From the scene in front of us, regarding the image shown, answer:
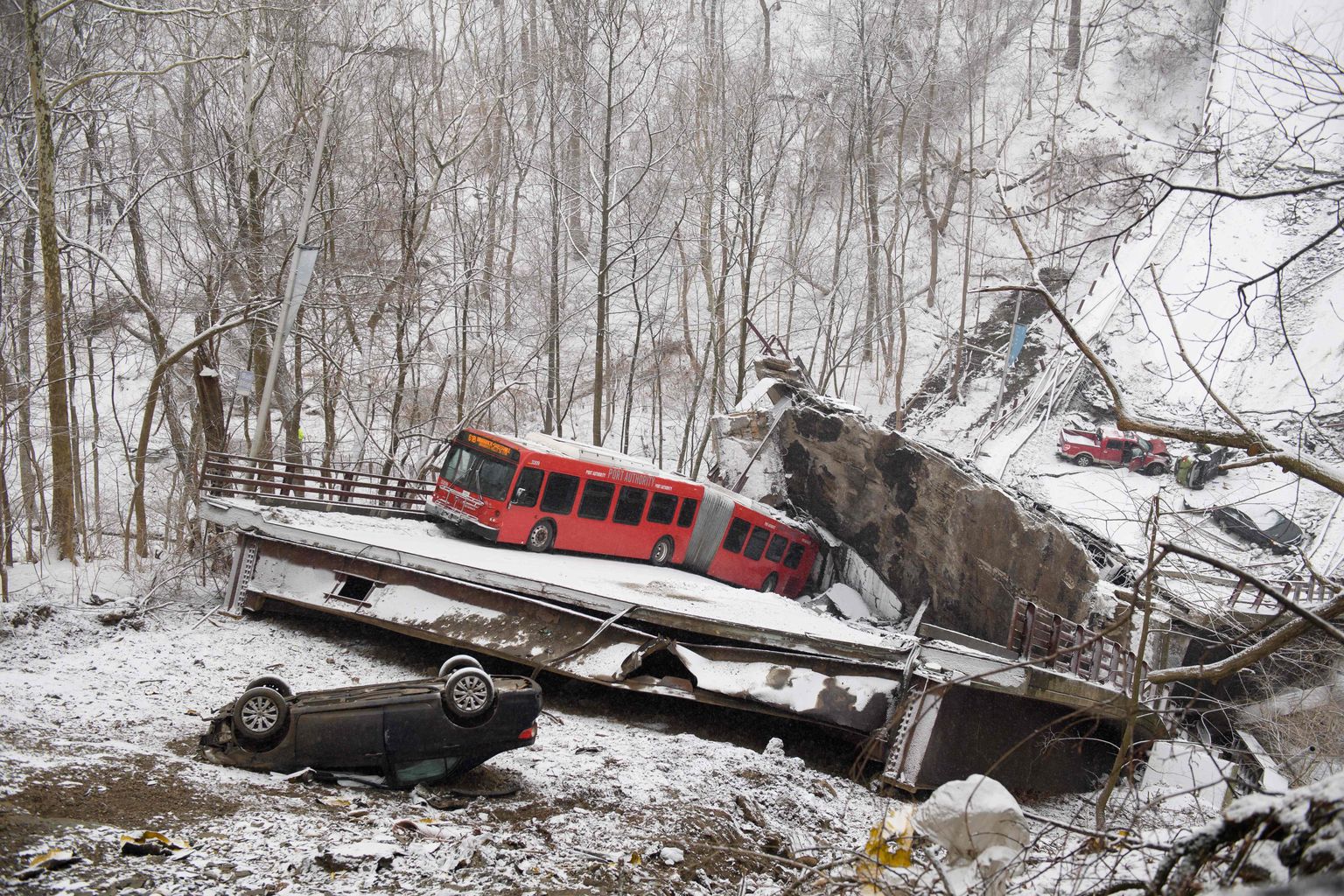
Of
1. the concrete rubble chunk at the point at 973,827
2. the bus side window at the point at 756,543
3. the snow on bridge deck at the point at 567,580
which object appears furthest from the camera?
the bus side window at the point at 756,543

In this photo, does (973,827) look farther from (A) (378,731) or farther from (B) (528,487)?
(B) (528,487)

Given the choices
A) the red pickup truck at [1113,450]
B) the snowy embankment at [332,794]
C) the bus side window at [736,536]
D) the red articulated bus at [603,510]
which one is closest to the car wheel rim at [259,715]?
the snowy embankment at [332,794]

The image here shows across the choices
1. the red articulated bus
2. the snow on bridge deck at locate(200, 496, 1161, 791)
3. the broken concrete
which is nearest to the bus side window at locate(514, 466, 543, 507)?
the red articulated bus

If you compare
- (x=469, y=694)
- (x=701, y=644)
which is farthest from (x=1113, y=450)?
(x=469, y=694)

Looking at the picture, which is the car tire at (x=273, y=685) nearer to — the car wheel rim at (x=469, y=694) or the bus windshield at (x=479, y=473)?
the car wheel rim at (x=469, y=694)

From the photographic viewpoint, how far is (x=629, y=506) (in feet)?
56.1

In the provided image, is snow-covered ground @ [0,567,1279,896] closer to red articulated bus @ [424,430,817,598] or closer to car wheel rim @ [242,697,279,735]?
car wheel rim @ [242,697,279,735]

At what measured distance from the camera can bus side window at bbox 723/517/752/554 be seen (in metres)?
19.0

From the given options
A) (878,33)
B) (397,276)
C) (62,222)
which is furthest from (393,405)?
(878,33)

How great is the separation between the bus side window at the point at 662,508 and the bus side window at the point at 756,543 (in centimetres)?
241

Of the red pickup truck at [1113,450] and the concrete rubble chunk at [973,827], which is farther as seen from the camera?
the red pickup truck at [1113,450]

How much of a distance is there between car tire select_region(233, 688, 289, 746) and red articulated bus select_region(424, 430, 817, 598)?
26.8 feet

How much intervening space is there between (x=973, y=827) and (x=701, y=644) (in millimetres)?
6355

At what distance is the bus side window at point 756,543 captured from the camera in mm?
19516
